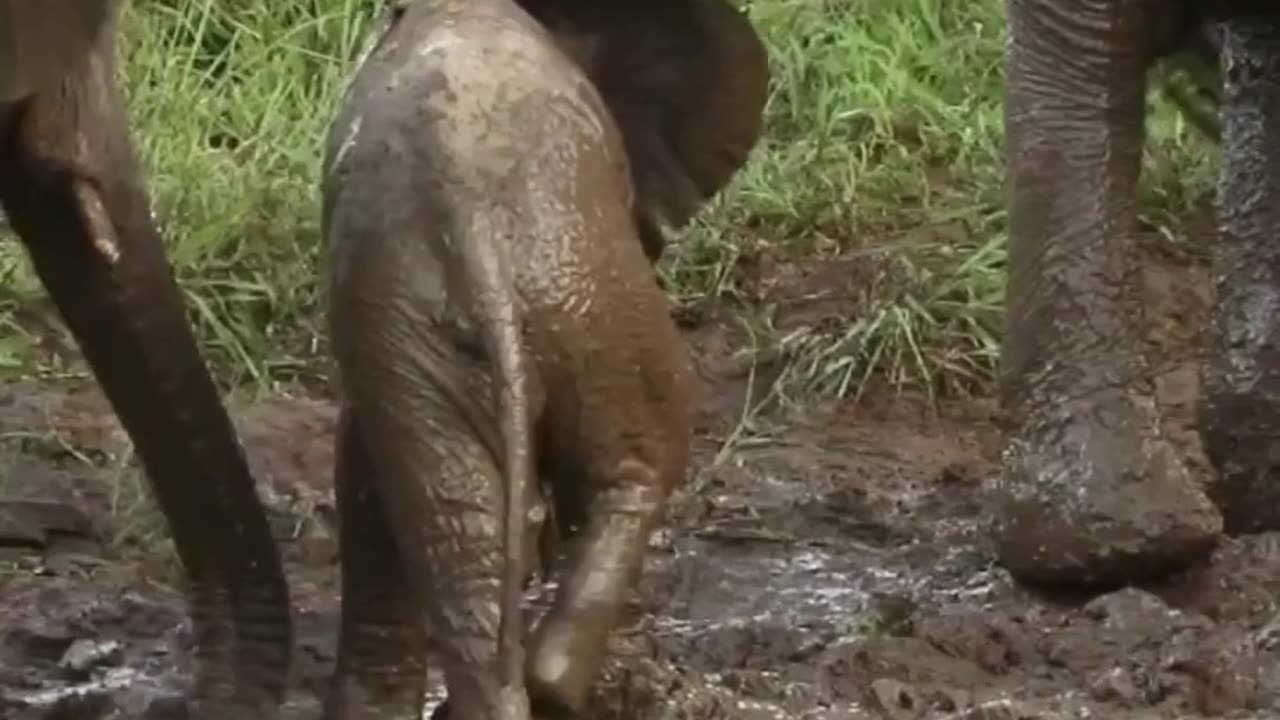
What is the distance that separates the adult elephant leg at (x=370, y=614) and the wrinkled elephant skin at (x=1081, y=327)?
81 centimetres

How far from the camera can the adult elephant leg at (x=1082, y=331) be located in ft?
9.52

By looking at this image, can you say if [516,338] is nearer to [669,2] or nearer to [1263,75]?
[669,2]

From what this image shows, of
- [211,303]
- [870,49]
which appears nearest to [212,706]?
[211,303]

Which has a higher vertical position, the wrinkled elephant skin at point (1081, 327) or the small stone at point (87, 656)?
the wrinkled elephant skin at point (1081, 327)

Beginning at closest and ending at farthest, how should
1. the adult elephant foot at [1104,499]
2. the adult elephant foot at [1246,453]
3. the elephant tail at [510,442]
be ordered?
the elephant tail at [510,442] → the adult elephant foot at [1104,499] → the adult elephant foot at [1246,453]

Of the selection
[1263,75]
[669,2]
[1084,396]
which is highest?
[669,2]

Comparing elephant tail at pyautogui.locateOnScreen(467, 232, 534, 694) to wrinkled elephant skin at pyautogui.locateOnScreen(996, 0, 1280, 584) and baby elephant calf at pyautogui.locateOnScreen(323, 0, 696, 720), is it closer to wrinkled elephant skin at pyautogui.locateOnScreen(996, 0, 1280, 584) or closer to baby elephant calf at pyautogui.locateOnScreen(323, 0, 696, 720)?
baby elephant calf at pyautogui.locateOnScreen(323, 0, 696, 720)

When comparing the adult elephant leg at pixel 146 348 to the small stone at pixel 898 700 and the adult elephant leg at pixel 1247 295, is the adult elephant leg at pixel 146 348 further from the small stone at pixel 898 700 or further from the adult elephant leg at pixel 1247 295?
the adult elephant leg at pixel 1247 295

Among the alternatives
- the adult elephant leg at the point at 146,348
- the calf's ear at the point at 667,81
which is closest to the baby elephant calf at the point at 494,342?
the calf's ear at the point at 667,81

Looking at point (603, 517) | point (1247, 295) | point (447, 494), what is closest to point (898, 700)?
point (603, 517)

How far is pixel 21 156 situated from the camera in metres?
2.47

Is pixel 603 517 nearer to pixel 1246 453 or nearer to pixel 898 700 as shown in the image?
pixel 898 700

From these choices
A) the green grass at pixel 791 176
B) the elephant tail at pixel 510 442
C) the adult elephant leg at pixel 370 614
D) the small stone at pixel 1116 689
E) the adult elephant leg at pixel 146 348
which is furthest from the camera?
the green grass at pixel 791 176

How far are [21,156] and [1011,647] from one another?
990 mm
